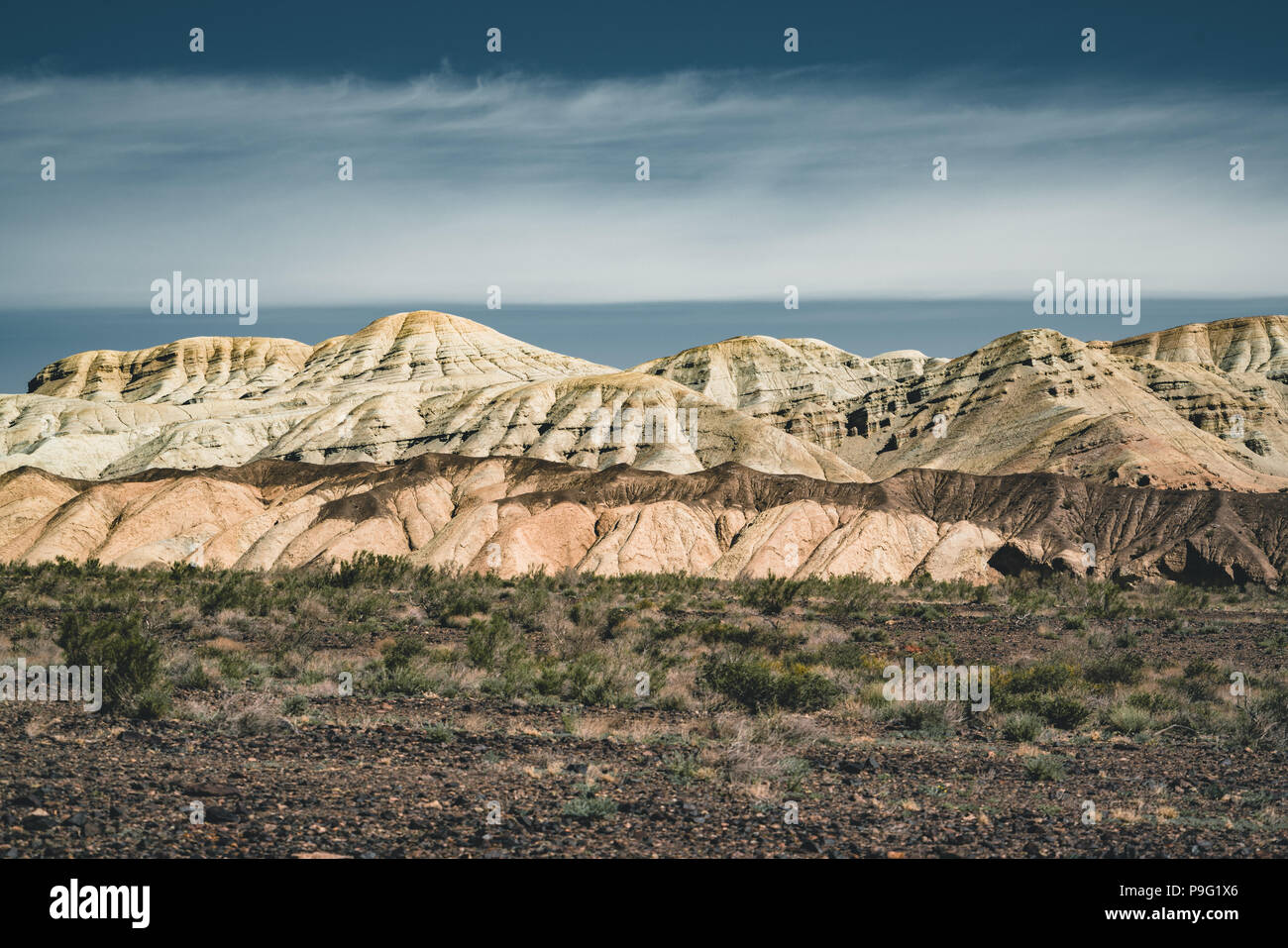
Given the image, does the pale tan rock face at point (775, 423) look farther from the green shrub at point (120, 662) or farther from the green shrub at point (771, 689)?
the green shrub at point (120, 662)

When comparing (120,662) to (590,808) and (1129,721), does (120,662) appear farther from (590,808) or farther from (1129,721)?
(1129,721)

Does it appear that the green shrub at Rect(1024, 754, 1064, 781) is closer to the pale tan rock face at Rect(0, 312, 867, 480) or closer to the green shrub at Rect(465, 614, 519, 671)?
the green shrub at Rect(465, 614, 519, 671)

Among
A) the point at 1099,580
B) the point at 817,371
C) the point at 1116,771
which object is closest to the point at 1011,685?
the point at 1116,771

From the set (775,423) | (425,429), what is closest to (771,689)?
(425,429)

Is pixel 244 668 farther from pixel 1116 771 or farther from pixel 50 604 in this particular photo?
pixel 1116 771

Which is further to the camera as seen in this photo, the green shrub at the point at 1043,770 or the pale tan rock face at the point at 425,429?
the pale tan rock face at the point at 425,429

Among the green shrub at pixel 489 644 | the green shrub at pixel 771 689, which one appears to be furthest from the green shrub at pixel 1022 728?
the green shrub at pixel 489 644

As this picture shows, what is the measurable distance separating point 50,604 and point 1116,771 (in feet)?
91.8

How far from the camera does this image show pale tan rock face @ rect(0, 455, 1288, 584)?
178 ft

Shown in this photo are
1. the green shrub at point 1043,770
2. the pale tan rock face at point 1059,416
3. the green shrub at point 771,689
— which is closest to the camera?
the green shrub at point 1043,770

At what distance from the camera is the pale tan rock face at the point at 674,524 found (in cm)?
5428

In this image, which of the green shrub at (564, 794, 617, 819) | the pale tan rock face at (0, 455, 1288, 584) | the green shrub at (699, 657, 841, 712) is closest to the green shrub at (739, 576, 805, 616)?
the pale tan rock face at (0, 455, 1288, 584)

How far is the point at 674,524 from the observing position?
58938 mm
